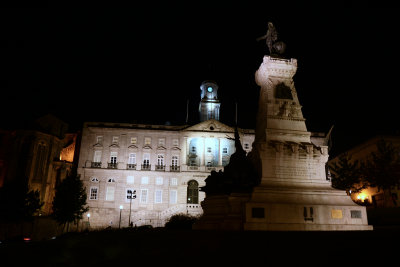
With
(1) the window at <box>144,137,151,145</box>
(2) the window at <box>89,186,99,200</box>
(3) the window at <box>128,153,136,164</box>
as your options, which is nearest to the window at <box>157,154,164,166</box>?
(1) the window at <box>144,137,151,145</box>

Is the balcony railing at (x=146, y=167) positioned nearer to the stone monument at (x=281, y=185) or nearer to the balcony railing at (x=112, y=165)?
the balcony railing at (x=112, y=165)

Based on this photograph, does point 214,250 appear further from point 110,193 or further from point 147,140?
point 147,140

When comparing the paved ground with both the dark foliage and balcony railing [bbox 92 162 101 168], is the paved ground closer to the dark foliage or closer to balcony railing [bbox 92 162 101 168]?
the dark foliage

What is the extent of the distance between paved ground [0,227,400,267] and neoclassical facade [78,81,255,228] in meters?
33.7

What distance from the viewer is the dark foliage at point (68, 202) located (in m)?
33.7

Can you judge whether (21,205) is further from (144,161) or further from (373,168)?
(373,168)

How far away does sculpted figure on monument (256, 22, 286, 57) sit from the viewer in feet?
55.6

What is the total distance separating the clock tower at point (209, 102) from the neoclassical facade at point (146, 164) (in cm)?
713

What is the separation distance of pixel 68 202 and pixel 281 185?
26.7m

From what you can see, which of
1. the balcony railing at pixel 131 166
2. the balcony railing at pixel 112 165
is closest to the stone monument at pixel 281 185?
the balcony railing at pixel 131 166

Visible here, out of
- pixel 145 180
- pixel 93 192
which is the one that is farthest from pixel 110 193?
pixel 145 180

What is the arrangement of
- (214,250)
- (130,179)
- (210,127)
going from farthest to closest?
(210,127)
(130,179)
(214,250)

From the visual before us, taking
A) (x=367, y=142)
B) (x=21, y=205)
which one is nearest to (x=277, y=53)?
(x=21, y=205)

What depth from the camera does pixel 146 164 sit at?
45.8 m
